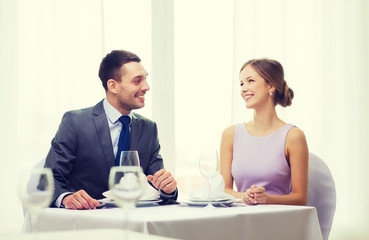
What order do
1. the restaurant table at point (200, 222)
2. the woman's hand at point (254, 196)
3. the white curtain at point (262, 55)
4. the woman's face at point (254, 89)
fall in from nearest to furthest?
the restaurant table at point (200, 222) → the woman's hand at point (254, 196) → the woman's face at point (254, 89) → the white curtain at point (262, 55)

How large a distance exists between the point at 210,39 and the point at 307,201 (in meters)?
2.05

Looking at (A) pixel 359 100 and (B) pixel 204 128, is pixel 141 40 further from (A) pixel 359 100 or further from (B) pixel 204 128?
(A) pixel 359 100

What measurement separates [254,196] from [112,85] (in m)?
0.95

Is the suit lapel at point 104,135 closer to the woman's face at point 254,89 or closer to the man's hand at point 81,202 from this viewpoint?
the man's hand at point 81,202

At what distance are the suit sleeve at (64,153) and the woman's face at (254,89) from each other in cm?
97

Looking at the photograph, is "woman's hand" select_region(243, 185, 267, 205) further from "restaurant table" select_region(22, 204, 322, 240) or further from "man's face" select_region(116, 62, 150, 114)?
"man's face" select_region(116, 62, 150, 114)

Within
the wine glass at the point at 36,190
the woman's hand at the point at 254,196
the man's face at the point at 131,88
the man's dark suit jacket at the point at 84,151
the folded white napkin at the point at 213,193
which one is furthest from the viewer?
the man's face at the point at 131,88

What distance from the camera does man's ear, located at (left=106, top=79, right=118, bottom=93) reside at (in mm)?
2682

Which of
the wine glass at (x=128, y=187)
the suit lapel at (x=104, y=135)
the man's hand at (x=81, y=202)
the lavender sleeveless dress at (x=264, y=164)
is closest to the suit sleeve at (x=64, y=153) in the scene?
the suit lapel at (x=104, y=135)

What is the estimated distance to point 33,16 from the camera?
368 cm

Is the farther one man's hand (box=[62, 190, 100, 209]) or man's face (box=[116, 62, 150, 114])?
man's face (box=[116, 62, 150, 114])

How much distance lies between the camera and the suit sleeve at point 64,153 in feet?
7.66

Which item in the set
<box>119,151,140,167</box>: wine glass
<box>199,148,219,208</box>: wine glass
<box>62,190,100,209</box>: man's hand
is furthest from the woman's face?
<box>119,151,140,167</box>: wine glass

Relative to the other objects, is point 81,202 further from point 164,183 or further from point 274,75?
point 274,75
